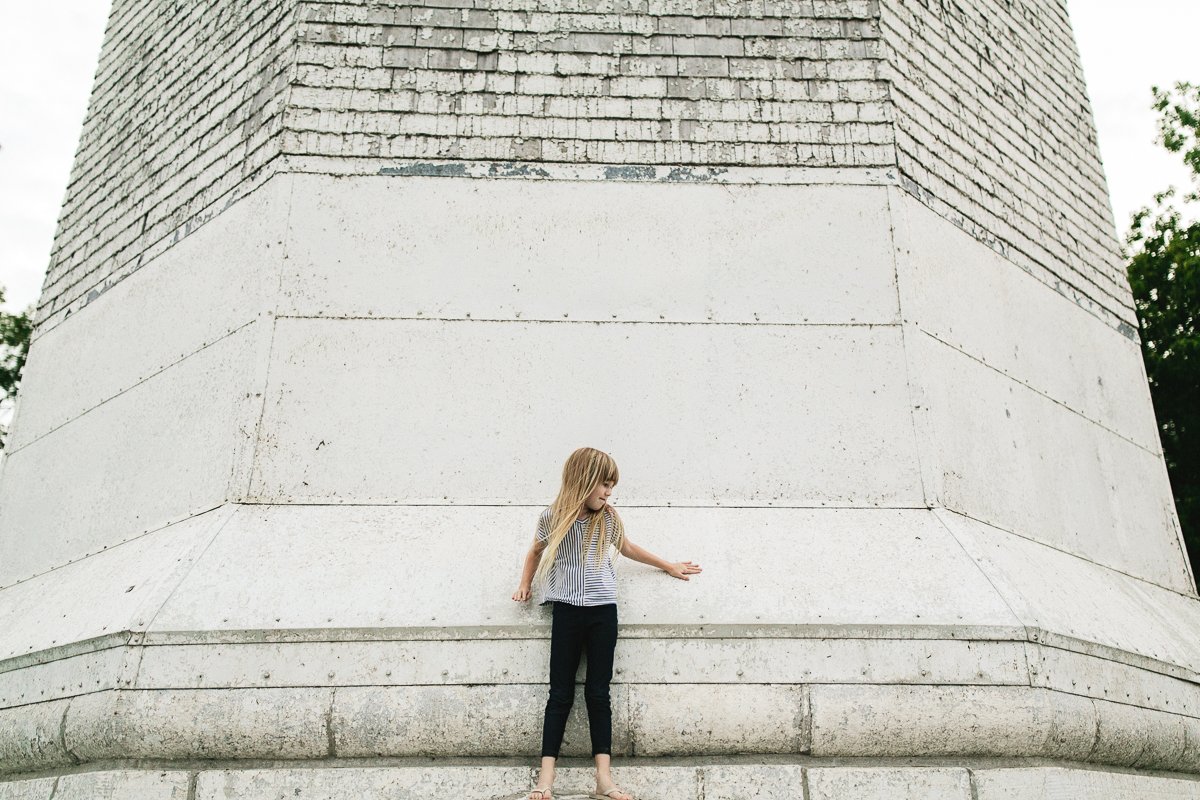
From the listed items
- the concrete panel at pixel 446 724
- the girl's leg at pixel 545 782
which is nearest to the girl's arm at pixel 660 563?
the concrete panel at pixel 446 724

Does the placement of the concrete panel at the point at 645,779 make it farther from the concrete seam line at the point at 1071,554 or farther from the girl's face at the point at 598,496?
the concrete seam line at the point at 1071,554

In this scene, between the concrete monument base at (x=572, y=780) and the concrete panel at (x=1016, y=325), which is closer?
the concrete monument base at (x=572, y=780)

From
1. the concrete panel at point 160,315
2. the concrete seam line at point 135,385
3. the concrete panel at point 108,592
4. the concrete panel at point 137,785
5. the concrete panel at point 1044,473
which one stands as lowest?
the concrete panel at point 137,785

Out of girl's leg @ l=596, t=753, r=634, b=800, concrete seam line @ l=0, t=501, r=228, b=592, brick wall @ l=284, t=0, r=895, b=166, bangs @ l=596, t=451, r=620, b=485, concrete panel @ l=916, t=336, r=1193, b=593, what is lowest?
girl's leg @ l=596, t=753, r=634, b=800

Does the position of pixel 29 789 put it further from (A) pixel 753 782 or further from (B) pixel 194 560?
(A) pixel 753 782

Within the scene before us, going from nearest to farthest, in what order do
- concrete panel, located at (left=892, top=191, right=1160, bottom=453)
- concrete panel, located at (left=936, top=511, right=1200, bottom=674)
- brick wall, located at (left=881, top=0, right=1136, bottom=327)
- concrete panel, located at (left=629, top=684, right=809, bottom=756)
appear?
concrete panel, located at (left=629, top=684, right=809, bottom=756), concrete panel, located at (left=936, top=511, right=1200, bottom=674), concrete panel, located at (left=892, top=191, right=1160, bottom=453), brick wall, located at (left=881, top=0, right=1136, bottom=327)

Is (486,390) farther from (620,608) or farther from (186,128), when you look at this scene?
(186,128)

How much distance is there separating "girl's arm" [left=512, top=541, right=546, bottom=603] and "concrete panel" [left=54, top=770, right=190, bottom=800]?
5.38ft

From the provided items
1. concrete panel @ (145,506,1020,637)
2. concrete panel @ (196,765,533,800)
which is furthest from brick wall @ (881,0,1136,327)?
concrete panel @ (196,765,533,800)

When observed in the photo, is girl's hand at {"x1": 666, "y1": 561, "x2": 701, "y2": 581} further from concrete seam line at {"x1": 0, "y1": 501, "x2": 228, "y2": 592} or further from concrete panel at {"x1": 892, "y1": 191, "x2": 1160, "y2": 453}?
concrete seam line at {"x1": 0, "y1": 501, "x2": 228, "y2": 592}

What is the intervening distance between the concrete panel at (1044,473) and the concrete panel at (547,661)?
1.05 m

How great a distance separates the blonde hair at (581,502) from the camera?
407cm

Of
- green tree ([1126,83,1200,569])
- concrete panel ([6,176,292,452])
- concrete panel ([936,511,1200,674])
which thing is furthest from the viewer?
green tree ([1126,83,1200,569])

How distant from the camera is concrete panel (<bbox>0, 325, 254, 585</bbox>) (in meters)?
5.01
